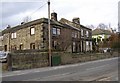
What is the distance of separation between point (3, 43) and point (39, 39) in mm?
13728

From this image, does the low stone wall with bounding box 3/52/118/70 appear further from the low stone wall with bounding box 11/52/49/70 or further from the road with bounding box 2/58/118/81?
the road with bounding box 2/58/118/81

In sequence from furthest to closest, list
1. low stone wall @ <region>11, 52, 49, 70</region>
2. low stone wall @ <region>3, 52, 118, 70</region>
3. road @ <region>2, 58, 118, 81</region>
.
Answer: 1. low stone wall @ <region>11, 52, 49, 70</region>
2. low stone wall @ <region>3, 52, 118, 70</region>
3. road @ <region>2, 58, 118, 81</region>

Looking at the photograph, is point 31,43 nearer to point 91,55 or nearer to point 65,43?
point 65,43

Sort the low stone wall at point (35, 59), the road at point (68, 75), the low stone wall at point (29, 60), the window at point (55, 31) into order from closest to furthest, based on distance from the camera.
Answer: the road at point (68, 75) < the low stone wall at point (35, 59) < the low stone wall at point (29, 60) < the window at point (55, 31)

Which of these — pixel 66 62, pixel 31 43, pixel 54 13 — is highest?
pixel 54 13

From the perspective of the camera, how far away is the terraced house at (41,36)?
162 feet

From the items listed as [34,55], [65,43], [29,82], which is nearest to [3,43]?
[65,43]

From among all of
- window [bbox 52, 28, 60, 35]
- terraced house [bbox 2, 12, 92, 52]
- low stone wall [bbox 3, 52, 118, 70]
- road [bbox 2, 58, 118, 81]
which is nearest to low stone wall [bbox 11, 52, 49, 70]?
low stone wall [bbox 3, 52, 118, 70]

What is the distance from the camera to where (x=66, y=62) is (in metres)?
41.5

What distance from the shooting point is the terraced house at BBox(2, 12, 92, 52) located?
49344mm

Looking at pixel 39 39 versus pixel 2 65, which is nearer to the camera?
pixel 2 65

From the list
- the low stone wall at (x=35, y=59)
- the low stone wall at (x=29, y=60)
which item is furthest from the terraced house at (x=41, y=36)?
the low stone wall at (x=29, y=60)

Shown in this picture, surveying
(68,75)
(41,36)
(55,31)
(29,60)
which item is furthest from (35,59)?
(55,31)

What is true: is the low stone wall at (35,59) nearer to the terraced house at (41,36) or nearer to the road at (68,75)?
the terraced house at (41,36)
